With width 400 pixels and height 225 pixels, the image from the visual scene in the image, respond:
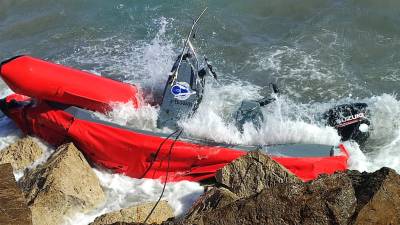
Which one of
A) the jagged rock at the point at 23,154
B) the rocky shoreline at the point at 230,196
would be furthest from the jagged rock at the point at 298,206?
the jagged rock at the point at 23,154

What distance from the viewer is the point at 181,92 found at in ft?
24.8

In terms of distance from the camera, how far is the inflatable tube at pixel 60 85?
7.34 metres

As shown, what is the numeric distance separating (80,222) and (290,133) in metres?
3.12

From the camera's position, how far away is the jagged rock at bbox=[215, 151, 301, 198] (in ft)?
20.6

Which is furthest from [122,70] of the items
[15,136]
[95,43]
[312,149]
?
[312,149]

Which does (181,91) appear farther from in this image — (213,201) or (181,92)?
(213,201)

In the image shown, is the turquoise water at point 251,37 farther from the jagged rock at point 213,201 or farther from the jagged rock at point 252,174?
the jagged rock at point 213,201

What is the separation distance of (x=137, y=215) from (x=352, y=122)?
11.6 ft

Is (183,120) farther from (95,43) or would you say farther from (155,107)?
(95,43)

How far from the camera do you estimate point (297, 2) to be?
13.1 meters

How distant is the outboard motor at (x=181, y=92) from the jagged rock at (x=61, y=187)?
4.11 feet

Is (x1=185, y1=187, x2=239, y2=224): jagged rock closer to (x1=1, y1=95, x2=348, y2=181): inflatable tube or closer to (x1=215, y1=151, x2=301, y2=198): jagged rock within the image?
(x1=215, y1=151, x2=301, y2=198): jagged rock

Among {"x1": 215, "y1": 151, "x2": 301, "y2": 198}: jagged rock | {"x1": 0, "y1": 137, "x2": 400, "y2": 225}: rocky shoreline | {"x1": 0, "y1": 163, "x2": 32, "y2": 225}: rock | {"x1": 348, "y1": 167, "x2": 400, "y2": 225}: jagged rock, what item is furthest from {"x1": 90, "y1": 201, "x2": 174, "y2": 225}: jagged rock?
{"x1": 348, "y1": 167, "x2": 400, "y2": 225}: jagged rock

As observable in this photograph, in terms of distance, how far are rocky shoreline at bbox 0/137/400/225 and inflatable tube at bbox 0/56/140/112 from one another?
71cm
